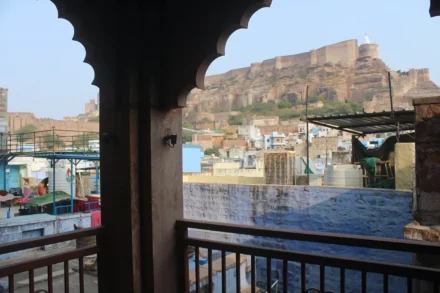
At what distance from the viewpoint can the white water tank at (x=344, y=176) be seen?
9.29 m

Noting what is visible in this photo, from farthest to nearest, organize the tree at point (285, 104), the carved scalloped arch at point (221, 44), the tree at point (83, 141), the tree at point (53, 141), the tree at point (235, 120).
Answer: the tree at point (285, 104)
the tree at point (235, 120)
the tree at point (83, 141)
the tree at point (53, 141)
the carved scalloped arch at point (221, 44)

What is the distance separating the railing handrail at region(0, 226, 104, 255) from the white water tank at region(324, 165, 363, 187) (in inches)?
325

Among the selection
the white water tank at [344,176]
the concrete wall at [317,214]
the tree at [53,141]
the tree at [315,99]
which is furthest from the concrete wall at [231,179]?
the tree at [315,99]

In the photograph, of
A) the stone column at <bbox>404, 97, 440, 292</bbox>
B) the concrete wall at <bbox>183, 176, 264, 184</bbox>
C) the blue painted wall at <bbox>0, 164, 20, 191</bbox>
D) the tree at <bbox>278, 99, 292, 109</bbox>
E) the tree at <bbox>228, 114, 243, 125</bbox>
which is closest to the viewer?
the stone column at <bbox>404, 97, 440, 292</bbox>

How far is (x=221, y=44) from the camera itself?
194cm

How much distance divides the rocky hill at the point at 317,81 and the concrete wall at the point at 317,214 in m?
64.5

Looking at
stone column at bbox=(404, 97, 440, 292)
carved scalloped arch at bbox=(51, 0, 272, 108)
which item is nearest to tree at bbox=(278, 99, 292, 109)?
stone column at bbox=(404, 97, 440, 292)

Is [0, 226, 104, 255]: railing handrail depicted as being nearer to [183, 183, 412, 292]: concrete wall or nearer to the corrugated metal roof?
[183, 183, 412, 292]: concrete wall

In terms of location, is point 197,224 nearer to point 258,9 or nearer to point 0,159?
point 258,9

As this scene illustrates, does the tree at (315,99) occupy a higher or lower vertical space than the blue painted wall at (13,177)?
higher

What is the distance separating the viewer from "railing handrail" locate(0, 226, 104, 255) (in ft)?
5.87

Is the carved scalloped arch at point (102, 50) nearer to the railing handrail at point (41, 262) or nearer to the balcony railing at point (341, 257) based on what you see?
the balcony railing at point (341, 257)

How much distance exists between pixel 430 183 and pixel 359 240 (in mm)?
2634

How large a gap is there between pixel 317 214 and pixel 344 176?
278cm
